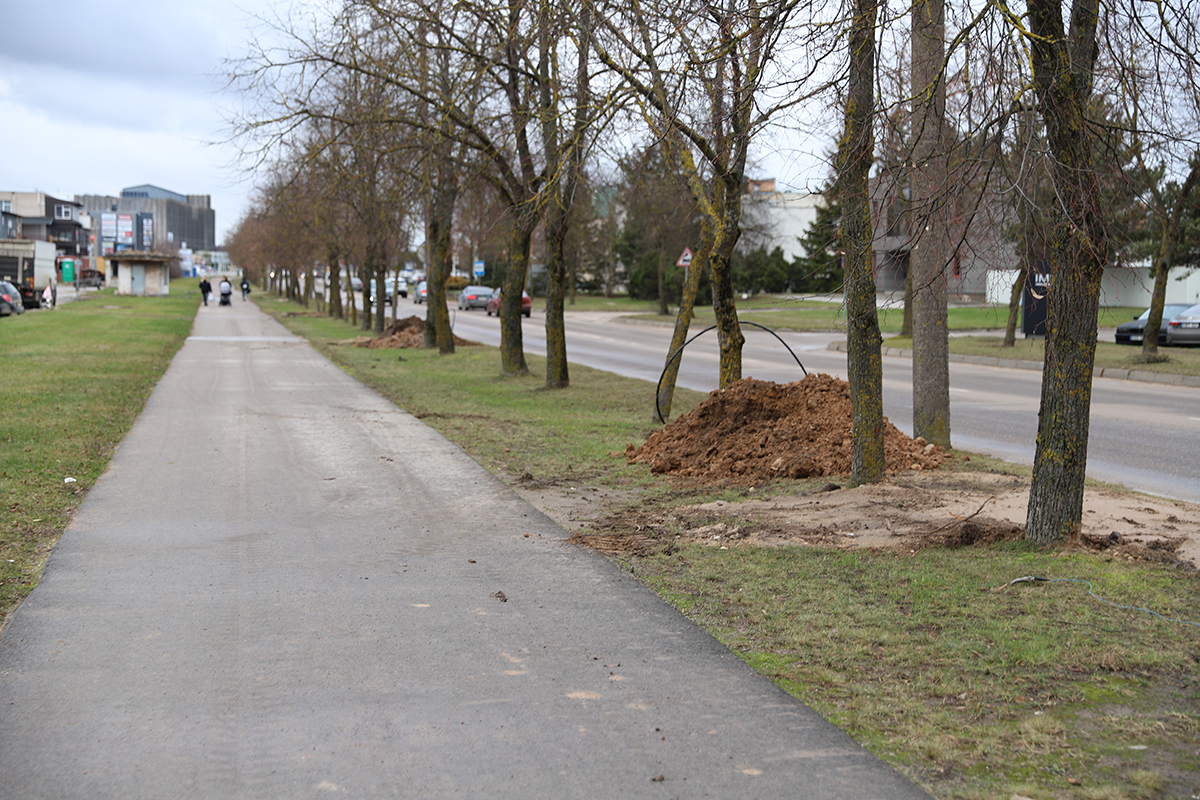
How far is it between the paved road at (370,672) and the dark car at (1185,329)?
977 inches

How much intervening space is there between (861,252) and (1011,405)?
1027 centimetres

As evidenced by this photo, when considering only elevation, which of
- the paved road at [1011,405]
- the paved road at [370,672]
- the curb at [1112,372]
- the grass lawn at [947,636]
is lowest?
the paved road at [370,672]

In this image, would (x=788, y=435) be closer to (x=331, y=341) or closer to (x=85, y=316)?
(x=331, y=341)

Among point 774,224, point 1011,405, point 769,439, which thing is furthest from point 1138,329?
point 774,224

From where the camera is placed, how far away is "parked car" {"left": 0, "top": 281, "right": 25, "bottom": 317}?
153ft

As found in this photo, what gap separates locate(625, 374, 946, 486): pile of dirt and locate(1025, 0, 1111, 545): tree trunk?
2.75 m

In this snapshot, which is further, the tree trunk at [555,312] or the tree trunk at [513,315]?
the tree trunk at [513,315]

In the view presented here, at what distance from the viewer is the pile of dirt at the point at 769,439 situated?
9.31m

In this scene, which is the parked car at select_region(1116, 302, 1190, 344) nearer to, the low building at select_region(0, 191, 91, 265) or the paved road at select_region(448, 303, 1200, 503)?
the paved road at select_region(448, 303, 1200, 503)

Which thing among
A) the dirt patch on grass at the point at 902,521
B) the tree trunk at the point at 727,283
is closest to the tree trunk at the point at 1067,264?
the dirt patch on grass at the point at 902,521

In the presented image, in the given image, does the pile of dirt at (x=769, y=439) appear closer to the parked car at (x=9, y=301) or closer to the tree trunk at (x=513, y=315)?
the tree trunk at (x=513, y=315)

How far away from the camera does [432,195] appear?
25500 mm

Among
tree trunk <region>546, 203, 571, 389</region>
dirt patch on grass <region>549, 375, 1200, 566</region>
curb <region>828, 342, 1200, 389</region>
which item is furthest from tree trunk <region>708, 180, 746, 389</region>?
curb <region>828, 342, 1200, 389</region>

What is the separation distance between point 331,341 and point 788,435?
80.4 feet
